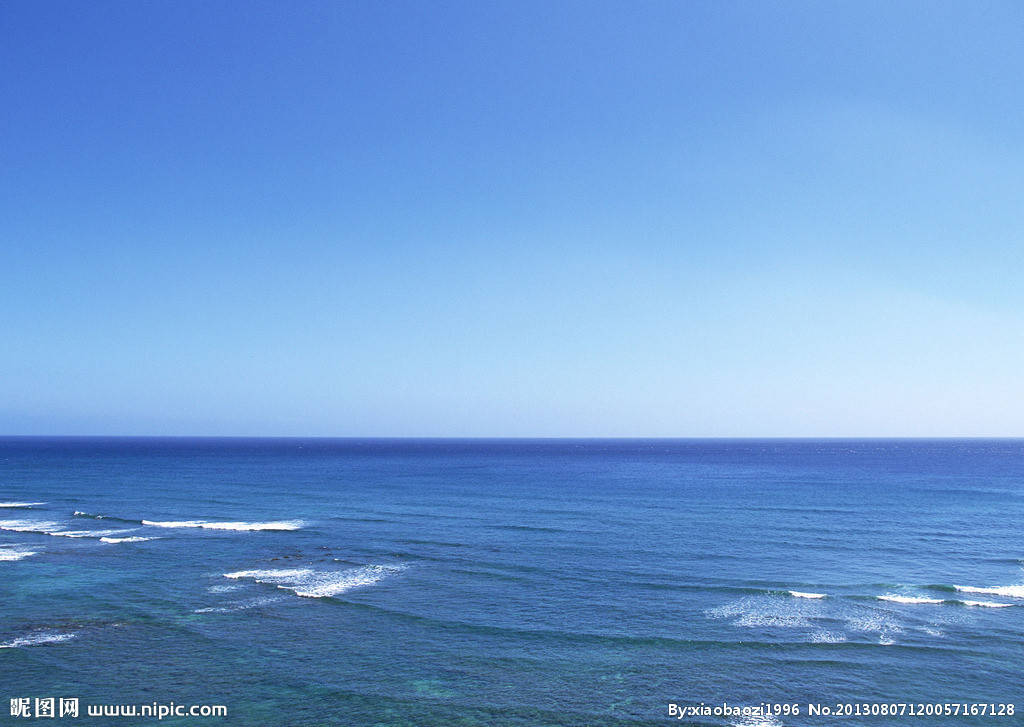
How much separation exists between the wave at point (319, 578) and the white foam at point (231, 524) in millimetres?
17910

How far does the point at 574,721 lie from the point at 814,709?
9.24m

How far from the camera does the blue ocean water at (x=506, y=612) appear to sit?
2509cm

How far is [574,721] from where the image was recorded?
2303cm

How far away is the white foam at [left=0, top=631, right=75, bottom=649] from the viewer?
29.0 meters

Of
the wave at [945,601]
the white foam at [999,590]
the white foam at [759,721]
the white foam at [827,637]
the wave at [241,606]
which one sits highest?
the wave at [241,606]

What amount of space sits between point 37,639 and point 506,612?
74.2ft

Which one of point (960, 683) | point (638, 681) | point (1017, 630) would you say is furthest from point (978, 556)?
point (638, 681)

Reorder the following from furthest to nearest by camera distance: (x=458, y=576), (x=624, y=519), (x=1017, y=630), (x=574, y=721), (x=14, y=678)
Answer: (x=624, y=519)
(x=458, y=576)
(x=1017, y=630)
(x=14, y=678)
(x=574, y=721)

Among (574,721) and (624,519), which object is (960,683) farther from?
(624,519)

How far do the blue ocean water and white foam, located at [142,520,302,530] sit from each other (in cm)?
58

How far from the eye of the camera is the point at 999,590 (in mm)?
38375

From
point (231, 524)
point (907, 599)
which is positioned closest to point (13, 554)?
point (231, 524)

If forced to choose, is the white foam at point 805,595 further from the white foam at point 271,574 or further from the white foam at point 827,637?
the white foam at point 271,574

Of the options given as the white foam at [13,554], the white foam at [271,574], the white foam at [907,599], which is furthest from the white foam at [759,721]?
the white foam at [13,554]
